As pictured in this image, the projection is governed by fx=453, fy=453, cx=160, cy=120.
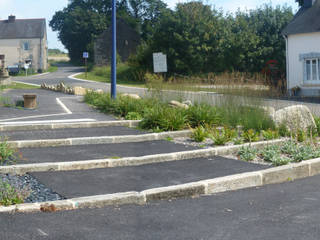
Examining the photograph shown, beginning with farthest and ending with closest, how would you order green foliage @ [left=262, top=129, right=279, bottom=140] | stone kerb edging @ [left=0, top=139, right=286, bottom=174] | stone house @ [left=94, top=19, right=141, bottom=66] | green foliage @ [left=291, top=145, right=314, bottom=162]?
stone house @ [left=94, top=19, right=141, bottom=66]
green foliage @ [left=262, top=129, right=279, bottom=140]
green foliage @ [left=291, top=145, right=314, bottom=162]
stone kerb edging @ [left=0, top=139, right=286, bottom=174]

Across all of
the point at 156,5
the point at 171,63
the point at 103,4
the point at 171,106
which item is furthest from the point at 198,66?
the point at 103,4

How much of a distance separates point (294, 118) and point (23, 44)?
239 feet

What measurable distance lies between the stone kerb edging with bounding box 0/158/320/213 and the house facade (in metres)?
73.1

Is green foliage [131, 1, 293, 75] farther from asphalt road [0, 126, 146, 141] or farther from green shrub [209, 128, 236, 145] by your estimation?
green shrub [209, 128, 236, 145]

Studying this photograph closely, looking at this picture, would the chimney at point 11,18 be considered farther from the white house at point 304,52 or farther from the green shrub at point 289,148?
the green shrub at point 289,148

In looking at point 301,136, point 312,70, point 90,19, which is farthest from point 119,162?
point 90,19

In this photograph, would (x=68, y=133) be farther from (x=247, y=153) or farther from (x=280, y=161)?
(x=280, y=161)

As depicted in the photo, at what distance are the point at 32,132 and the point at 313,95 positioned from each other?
65.6 feet

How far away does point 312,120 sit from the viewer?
34.2 ft

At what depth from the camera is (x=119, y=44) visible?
64.7 metres

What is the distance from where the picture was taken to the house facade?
76562 mm

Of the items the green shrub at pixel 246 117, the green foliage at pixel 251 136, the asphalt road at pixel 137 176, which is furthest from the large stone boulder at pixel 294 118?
the asphalt road at pixel 137 176

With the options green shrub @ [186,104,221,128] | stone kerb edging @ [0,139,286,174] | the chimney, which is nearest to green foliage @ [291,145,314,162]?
stone kerb edging @ [0,139,286,174]

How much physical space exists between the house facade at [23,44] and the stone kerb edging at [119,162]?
7147 cm
